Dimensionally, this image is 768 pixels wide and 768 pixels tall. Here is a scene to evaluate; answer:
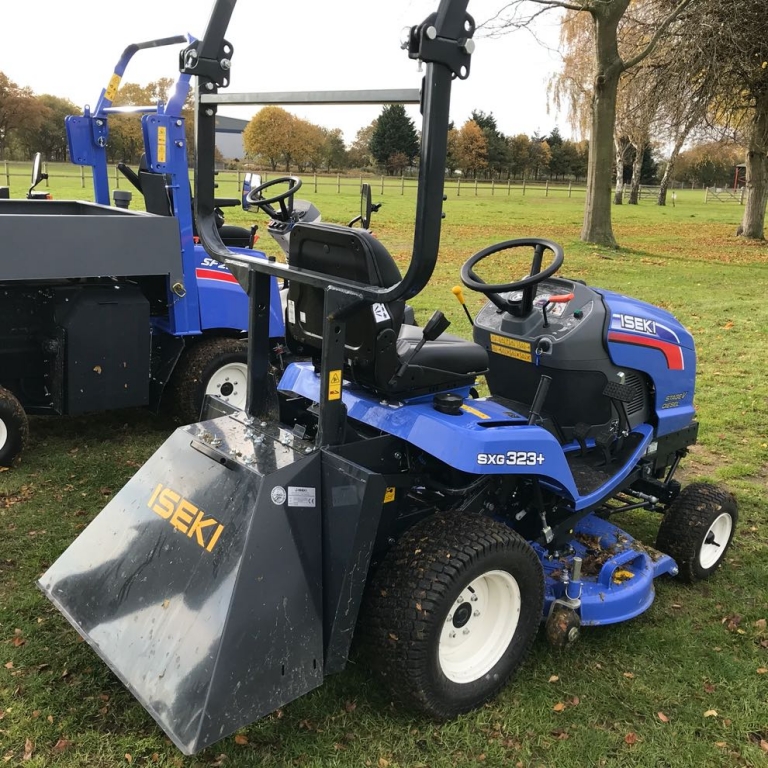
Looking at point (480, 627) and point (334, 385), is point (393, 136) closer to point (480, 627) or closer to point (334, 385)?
point (334, 385)

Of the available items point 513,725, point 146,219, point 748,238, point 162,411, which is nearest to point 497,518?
point 513,725

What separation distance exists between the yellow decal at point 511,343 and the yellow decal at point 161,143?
2614 millimetres

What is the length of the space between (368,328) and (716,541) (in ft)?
6.98

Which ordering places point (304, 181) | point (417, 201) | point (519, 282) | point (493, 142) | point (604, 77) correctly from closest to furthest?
1. point (417, 201)
2. point (519, 282)
3. point (604, 77)
4. point (304, 181)
5. point (493, 142)

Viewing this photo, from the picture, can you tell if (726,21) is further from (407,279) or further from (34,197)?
(407,279)

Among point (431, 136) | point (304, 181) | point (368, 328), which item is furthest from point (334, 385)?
point (304, 181)

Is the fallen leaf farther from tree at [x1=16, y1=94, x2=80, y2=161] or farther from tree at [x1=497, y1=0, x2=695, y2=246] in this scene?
tree at [x1=16, y1=94, x2=80, y2=161]

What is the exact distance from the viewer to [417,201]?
2.04 metres

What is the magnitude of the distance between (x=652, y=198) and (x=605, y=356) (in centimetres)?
4830

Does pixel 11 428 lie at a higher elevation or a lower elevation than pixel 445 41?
lower

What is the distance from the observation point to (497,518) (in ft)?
9.84

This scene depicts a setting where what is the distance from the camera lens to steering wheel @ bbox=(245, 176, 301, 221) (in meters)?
3.90

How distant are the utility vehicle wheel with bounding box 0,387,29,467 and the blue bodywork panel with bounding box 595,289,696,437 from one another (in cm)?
313

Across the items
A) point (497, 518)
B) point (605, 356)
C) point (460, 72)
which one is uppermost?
point (460, 72)
